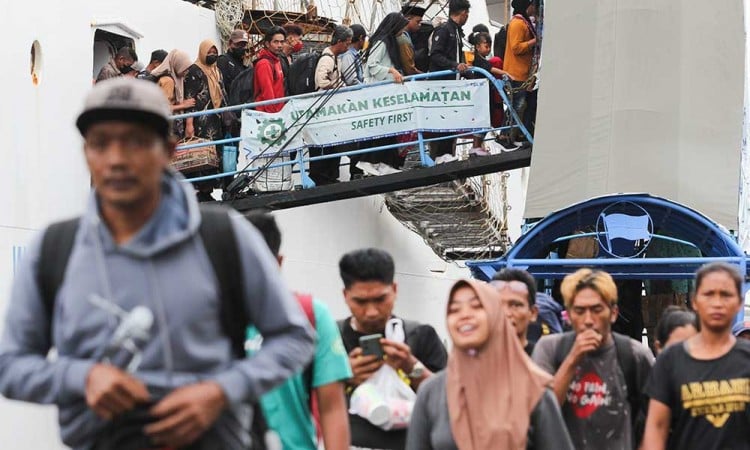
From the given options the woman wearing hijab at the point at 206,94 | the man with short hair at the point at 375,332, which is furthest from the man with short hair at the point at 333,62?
the man with short hair at the point at 375,332

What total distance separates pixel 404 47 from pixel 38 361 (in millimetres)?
12469

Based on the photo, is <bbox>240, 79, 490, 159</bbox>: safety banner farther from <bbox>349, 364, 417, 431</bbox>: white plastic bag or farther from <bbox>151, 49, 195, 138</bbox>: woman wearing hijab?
<bbox>349, 364, 417, 431</bbox>: white plastic bag

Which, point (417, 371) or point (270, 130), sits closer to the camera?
point (417, 371)

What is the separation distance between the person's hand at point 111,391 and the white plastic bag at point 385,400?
2865 mm

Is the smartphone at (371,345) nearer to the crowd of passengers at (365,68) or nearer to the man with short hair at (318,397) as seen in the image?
the man with short hair at (318,397)

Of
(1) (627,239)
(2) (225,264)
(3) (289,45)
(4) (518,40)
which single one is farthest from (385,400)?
(3) (289,45)

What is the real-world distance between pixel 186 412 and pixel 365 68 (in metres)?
12.5

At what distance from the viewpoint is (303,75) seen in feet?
51.8

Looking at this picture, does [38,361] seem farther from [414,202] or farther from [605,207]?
[414,202]

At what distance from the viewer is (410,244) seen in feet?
69.7

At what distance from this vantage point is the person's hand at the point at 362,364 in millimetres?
5969

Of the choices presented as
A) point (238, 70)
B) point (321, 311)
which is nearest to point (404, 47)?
point (238, 70)

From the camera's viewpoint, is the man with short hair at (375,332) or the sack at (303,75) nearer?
the man with short hair at (375,332)

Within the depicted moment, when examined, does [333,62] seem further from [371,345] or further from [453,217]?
[371,345]
